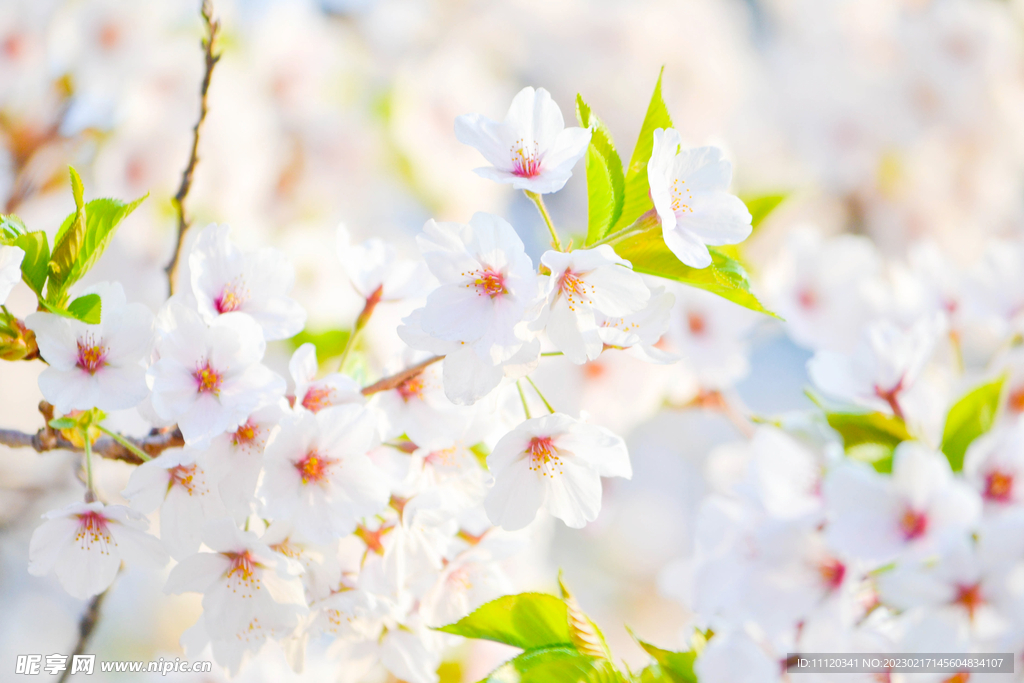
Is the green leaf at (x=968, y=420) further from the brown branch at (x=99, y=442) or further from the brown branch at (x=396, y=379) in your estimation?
the brown branch at (x=99, y=442)

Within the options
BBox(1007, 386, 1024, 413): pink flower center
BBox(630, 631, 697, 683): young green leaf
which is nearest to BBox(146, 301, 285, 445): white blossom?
BBox(630, 631, 697, 683): young green leaf

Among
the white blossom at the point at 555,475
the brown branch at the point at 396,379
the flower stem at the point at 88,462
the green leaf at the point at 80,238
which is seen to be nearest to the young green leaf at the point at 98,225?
the green leaf at the point at 80,238

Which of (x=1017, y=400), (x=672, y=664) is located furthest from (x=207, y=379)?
(x=1017, y=400)

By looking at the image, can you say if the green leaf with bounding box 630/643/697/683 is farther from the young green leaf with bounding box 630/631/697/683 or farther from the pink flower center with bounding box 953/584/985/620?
the pink flower center with bounding box 953/584/985/620

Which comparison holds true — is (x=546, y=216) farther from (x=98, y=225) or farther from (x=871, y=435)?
(x=871, y=435)

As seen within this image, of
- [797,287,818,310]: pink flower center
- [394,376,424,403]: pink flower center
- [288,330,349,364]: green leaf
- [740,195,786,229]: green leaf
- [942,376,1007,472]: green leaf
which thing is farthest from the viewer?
[797,287,818,310]: pink flower center

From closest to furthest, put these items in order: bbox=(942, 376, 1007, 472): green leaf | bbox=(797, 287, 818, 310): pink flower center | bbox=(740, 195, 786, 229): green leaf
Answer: bbox=(942, 376, 1007, 472): green leaf → bbox=(740, 195, 786, 229): green leaf → bbox=(797, 287, 818, 310): pink flower center
